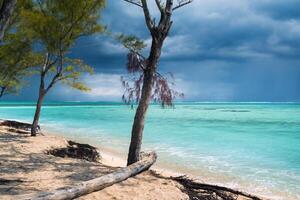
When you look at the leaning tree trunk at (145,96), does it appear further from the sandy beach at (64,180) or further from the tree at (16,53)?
the tree at (16,53)

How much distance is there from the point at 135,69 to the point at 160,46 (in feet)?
3.72

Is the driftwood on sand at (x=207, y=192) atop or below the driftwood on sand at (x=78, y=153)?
atop

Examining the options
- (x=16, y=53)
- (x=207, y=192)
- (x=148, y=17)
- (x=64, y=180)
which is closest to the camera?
(x=64, y=180)

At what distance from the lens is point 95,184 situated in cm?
901

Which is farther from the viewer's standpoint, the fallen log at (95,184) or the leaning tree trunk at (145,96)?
the leaning tree trunk at (145,96)

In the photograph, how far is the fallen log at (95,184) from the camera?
7.62 metres

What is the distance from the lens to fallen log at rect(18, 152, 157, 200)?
762cm

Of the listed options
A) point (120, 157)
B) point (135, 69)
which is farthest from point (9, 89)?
point (135, 69)

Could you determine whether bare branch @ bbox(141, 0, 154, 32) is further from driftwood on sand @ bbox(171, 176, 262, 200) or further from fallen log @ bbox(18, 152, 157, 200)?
driftwood on sand @ bbox(171, 176, 262, 200)

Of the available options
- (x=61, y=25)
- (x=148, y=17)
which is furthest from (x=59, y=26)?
(x=148, y=17)

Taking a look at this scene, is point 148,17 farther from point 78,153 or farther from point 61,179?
point 78,153

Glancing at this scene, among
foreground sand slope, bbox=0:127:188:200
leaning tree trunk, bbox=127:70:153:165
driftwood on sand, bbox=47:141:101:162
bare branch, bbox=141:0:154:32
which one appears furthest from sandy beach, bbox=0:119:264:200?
bare branch, bbox=141:0:154:32

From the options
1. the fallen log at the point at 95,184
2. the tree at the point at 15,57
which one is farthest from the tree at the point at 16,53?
the fallen log at the point at 95,184

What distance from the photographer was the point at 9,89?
3222 cm
